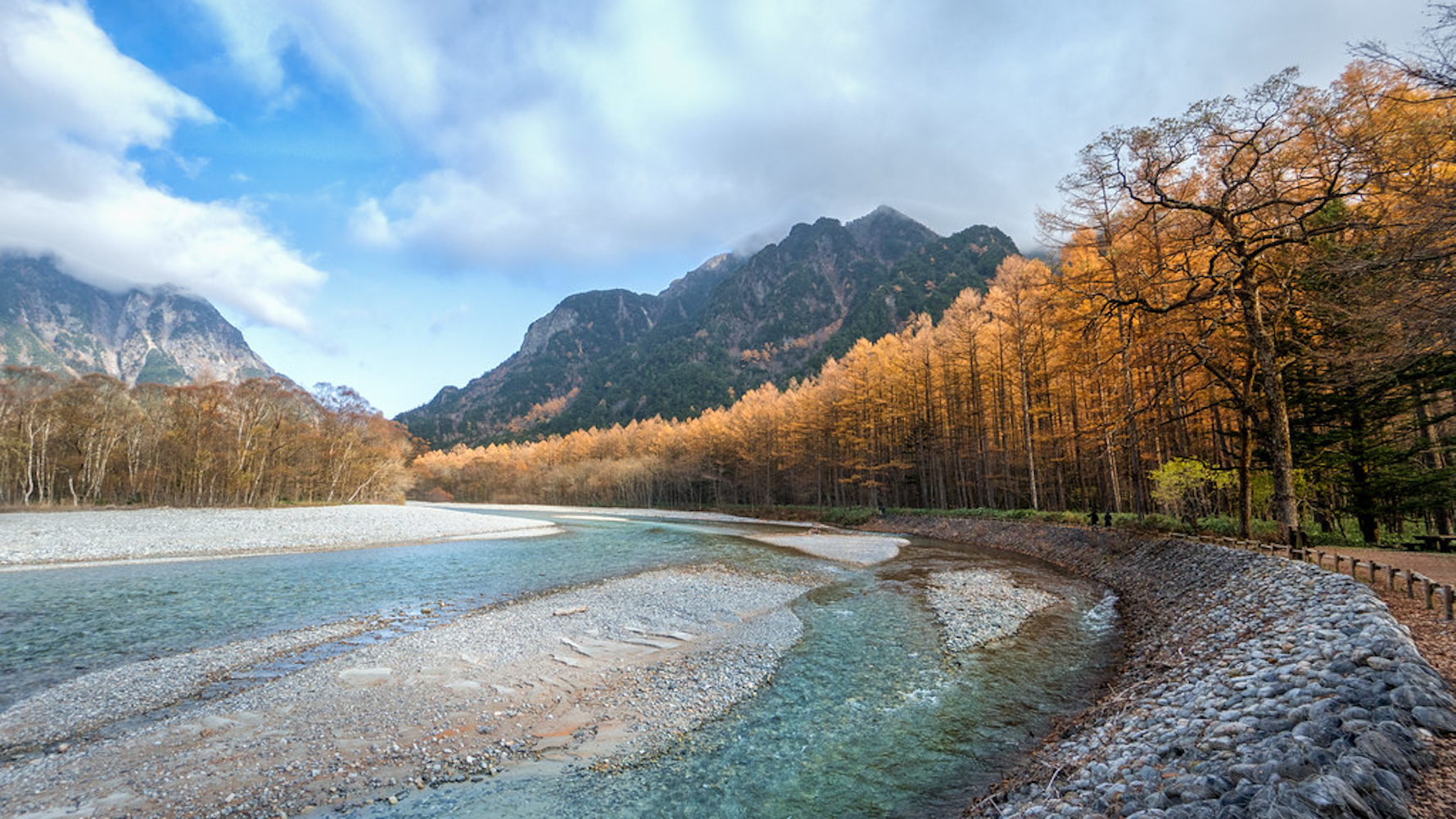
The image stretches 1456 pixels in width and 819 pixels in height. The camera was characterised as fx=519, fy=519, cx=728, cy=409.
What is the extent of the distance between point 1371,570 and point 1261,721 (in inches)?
290

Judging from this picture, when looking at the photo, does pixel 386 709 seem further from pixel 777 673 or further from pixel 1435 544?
pixel 1435 544

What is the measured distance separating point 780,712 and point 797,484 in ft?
160

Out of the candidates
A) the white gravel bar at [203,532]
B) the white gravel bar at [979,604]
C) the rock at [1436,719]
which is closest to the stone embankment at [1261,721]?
the rock at [1436,719]

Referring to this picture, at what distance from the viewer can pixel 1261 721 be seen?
177 inches

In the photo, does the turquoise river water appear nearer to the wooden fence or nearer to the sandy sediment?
the sandy sediment

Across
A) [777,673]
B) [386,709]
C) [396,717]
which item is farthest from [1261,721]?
[386,709]

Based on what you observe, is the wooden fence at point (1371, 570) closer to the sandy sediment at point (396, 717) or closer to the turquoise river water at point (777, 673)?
the turquoise river water at point (777, 673)

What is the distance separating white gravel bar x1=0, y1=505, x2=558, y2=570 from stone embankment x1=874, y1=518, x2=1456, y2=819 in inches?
1222

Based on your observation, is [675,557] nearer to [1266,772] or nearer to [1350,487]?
[1266,772]

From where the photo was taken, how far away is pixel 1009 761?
6188mm

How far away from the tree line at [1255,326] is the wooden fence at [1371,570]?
4.08ft

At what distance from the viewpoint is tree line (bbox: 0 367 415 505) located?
3556cm

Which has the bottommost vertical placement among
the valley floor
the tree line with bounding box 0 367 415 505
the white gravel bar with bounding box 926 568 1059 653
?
the white gravel bar with bounding box 926 568 1059 653

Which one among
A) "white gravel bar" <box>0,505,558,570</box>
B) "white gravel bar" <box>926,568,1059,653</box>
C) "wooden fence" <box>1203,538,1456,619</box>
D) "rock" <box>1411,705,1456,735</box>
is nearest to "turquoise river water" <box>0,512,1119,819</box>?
"white gravel bar" <box>926,568,1059,653</box>
